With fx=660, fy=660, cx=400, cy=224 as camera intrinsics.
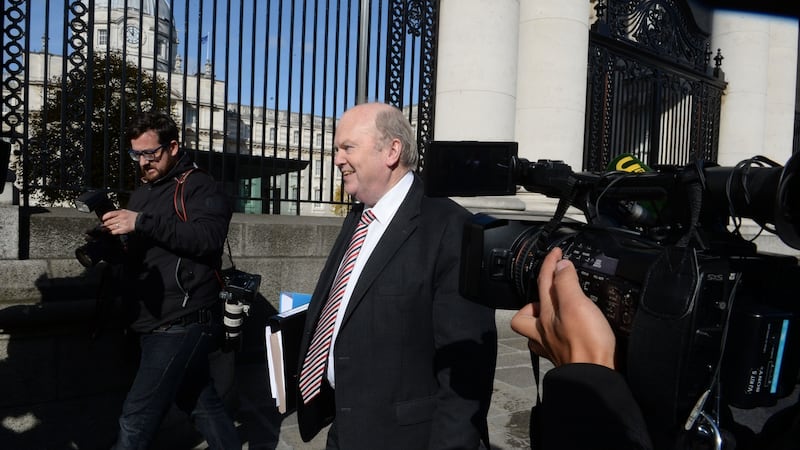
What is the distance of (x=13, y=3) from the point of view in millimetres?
4215

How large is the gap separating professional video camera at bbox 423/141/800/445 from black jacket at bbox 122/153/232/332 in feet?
6.03

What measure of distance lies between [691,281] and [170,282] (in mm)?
2400

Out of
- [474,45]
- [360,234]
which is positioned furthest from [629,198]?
[474,45]

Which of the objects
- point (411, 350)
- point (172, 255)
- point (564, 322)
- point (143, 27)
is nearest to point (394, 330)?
point (411, 350)

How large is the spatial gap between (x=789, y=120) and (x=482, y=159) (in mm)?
11427

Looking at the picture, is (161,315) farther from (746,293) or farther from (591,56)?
(591,56)

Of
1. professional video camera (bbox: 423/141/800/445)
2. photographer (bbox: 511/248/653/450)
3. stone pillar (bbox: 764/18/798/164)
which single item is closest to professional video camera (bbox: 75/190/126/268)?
professional video camera (bbox: 423/141/800/445)

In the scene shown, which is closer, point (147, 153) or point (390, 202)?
point (390, 202)

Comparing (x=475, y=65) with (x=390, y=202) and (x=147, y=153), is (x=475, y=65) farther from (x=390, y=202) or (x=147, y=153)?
(x=390, y=202)

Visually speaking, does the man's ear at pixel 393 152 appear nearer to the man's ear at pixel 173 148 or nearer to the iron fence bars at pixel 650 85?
the man's ear at pixel 173 148

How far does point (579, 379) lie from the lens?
1065 millimetres

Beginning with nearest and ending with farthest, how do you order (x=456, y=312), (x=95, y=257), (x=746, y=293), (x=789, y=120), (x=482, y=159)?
(x=746, y=293) → (x=482, y=159) → (x=456, y=312) → (x=95, y=257) → (x=789, y=120)

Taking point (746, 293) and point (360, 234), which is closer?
point (746, 293)

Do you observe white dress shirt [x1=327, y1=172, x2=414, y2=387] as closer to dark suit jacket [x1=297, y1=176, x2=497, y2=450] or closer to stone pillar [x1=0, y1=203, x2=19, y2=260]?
dark suit jacket [x1=297, y1=176, x2=497, y2=450]
